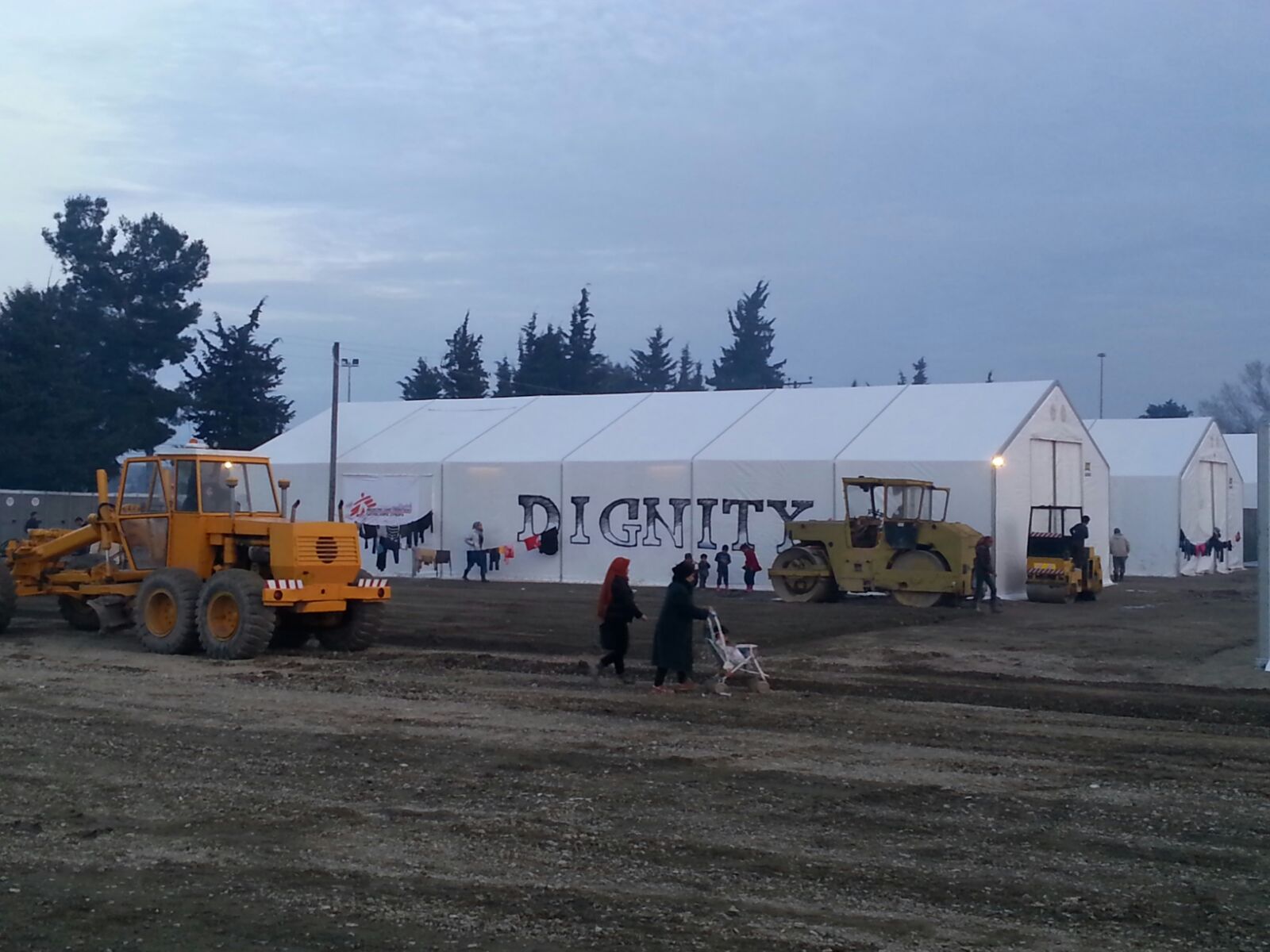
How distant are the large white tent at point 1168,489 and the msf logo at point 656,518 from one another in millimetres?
12708

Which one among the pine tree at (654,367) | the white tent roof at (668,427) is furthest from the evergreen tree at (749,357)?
the white tent roof at (668,427)

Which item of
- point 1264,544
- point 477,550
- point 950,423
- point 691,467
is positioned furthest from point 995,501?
point 477,550

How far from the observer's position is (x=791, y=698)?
13.5m

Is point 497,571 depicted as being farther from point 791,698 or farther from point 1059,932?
point 1059,932

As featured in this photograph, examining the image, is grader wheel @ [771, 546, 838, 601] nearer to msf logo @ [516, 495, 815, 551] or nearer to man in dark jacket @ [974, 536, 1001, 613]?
msf logo @ [516, 495, 815, 551]

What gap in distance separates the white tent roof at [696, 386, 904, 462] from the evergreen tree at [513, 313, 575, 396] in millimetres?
34224

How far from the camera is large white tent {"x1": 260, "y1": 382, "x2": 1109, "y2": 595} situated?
93.4ft

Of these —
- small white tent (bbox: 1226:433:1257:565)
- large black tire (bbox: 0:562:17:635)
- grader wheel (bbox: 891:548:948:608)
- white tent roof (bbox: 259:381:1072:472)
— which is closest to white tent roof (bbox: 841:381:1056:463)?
white tent roof (bbox: 259:381:1072:472)

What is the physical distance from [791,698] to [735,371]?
66267 millimetres

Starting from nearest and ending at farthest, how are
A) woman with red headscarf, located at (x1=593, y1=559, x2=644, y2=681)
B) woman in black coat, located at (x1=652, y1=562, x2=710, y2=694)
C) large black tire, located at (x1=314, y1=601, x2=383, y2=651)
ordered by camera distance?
woman in black coat, located at (x1=652, y1=562, x2=710, y2=694) < woman with red headscarf, located at (x1=593, y1=559, x2=644, y2=681) < large black tire, located at (x1=314, y1=601, x2=383, y2=651)

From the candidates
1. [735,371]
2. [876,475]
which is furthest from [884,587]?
[735,371]

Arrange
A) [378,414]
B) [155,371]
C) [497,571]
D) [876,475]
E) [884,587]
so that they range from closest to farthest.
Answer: [884,587] < [876,475] < [497,571] < [378,414] < [155,371]

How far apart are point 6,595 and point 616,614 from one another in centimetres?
915

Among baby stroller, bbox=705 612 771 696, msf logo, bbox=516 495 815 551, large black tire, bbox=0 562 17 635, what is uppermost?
msf logo, bbox=516 495 815 551
